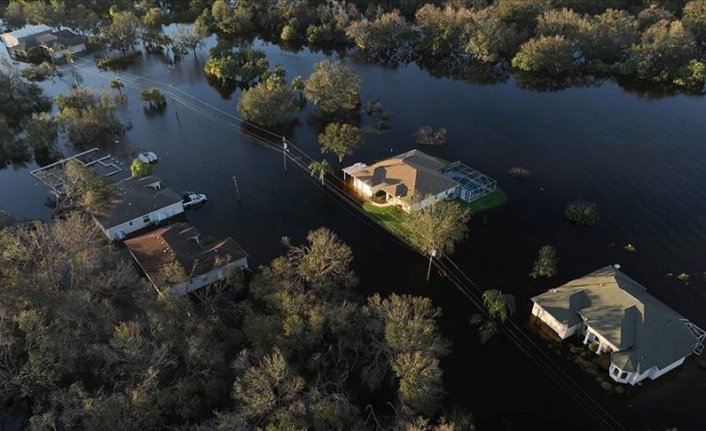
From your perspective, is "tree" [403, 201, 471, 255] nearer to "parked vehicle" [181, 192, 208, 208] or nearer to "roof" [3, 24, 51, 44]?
"parked vehicle" [181, 192, 208, 208]

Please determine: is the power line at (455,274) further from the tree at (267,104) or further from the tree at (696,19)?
the tree at (696,19)

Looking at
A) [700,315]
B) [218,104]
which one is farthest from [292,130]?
[700,315]

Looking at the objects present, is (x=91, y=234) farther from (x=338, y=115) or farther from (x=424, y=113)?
(x=424, y=113)

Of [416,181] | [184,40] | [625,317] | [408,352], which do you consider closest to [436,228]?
[416,181]

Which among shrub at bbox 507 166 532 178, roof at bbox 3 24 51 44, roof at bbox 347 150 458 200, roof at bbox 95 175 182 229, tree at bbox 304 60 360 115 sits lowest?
shrub at bbox 507 166 532 178

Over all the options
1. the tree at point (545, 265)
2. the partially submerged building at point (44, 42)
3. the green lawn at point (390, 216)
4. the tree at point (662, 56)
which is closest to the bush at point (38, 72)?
the partially submerged building at point (44, 42)

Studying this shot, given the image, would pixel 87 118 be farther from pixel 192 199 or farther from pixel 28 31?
pixel 28 31

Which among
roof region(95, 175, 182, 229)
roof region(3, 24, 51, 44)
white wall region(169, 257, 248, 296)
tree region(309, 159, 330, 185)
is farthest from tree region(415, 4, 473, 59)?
roof region(3, 24, 51, 44)
